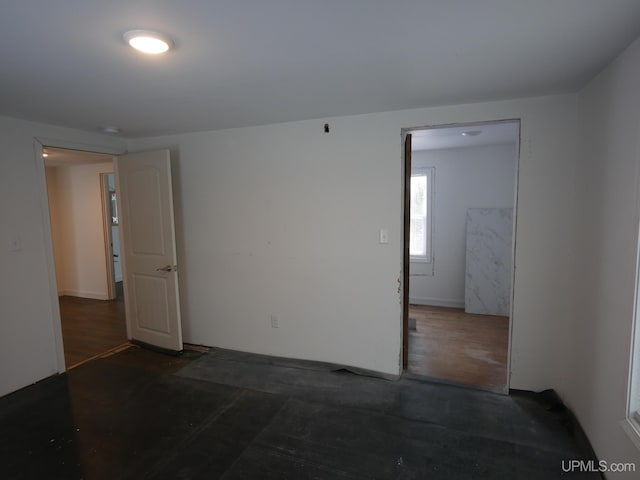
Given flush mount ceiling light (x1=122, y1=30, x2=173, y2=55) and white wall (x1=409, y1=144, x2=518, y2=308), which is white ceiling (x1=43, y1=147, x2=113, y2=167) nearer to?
flush mount ceiling light (x1=122, y1=30, x2=173, y2=55)

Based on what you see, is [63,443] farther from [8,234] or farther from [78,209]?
[78,209]

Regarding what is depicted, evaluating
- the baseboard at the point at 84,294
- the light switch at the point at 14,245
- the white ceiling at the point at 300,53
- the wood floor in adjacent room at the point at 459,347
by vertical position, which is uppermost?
the white ceiling at the point at 300,53

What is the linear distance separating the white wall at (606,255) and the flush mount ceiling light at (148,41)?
2.08 metres

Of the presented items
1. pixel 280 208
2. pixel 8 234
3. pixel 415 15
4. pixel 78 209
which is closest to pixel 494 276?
pixel 280 208

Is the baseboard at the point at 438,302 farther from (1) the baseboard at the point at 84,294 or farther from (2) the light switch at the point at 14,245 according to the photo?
(1) the baseboard at the point at 84,294

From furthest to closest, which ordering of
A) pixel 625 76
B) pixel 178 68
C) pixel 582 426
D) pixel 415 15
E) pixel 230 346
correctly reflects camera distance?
pixel 230 346 < pixel 582 426 < pixel 178 68 < pixel 625 76 < pixel 415 15

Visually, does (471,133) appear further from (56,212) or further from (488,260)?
(56,212)

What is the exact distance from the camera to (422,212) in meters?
5.23

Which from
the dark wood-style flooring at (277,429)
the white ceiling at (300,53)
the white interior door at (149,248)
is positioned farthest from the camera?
the white interior door at (149,248)

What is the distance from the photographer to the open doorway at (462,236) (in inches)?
164

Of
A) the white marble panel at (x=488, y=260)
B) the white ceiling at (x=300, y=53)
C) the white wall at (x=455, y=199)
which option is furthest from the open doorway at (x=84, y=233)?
the white marble panel at (x=488, y=260)

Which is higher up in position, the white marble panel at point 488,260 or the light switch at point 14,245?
the light switch at point 14,245

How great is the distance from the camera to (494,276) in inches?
187

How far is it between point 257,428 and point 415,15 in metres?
2.45
